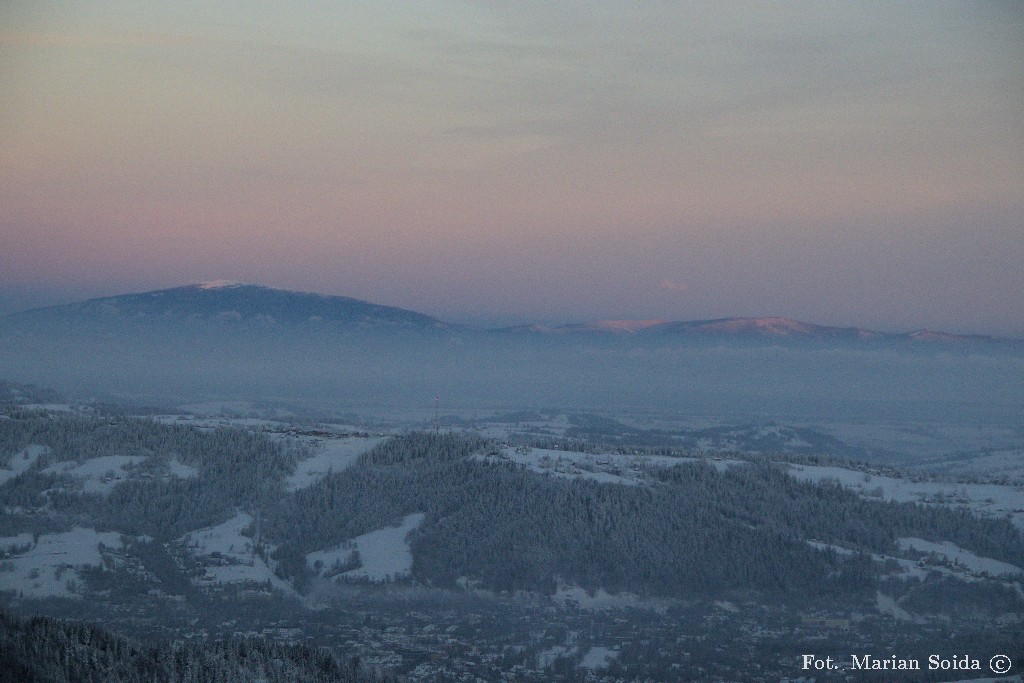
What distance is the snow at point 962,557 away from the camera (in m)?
42.2

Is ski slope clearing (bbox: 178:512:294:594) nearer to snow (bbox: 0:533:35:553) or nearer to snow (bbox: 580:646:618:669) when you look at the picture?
snow (bbox: 0:533:35:553)

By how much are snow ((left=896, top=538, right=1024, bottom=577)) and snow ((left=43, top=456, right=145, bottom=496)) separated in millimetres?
29270

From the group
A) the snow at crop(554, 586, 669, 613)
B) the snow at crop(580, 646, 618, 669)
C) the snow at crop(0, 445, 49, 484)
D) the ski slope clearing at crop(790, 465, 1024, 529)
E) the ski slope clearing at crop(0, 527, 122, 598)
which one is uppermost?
the snow at crop(0, 445, 49, 484)

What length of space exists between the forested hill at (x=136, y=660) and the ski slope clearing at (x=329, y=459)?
705 inches

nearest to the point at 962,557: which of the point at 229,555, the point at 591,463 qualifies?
the point at 591,463

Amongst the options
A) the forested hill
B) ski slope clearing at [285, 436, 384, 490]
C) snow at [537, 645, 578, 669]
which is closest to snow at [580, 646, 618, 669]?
snow at [537, 645, 578, 669]

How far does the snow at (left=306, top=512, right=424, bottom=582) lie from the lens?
41938 mm

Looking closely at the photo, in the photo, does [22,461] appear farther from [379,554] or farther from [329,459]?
[379,554]

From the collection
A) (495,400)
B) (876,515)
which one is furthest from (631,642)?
(495,400)

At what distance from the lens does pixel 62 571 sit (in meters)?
40.7

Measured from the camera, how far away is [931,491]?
5112cm

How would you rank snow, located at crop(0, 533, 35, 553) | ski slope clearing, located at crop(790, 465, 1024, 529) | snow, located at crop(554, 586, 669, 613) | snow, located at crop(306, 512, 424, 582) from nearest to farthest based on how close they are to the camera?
1. snow, located at crop(554, 586, 669, 613)
2. snow, located at crop(306, 512, 424, 582)
3. snow, located at crop(0, 533, 35, 553)
4. ski slope clearing, located at crop(790, 465, 1024, 529)

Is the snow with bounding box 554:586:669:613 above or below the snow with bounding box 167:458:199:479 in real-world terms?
below

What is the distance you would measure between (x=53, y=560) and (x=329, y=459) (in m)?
13.0
